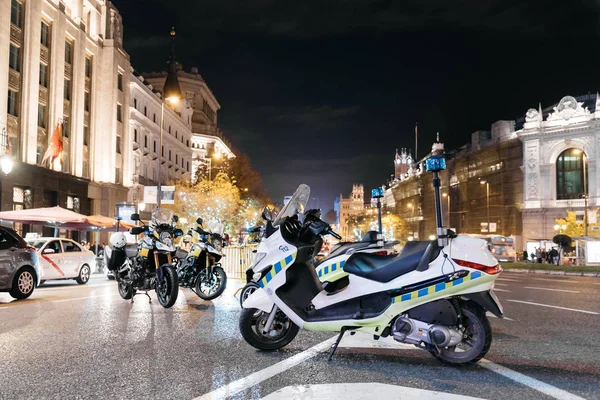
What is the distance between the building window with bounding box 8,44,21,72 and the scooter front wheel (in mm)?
31048

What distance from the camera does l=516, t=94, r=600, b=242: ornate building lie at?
6112 cm

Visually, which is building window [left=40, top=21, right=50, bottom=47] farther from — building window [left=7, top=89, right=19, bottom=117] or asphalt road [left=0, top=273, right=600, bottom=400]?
asphalt road [left=0, top=273, right=600, bottom=400]

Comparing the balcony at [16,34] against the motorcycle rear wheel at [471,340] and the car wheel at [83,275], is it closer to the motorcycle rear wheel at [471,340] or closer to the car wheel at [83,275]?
the car wheel at [83,275]

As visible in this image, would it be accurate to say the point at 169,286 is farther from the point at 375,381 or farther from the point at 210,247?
the point at 375,381

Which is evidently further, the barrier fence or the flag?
the flag

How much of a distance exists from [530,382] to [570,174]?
215 feet

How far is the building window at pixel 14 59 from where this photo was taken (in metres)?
31.2

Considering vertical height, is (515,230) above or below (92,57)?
below

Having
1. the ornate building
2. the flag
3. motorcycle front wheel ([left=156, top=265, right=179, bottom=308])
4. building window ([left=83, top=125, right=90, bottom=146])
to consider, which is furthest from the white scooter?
the ornate building

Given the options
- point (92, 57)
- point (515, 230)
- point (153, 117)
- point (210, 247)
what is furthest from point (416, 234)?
point (210, 247)

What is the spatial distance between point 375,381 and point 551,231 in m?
62.8

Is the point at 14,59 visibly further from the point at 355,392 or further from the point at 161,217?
the point at 355,392

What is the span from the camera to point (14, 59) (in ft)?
104

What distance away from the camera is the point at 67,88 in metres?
39.0
